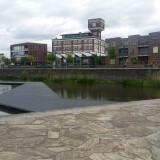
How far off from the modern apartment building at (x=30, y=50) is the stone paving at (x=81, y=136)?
9649 cm

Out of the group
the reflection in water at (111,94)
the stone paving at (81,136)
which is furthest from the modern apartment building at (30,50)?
the stone paving at (81,136)

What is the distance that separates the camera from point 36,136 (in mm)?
5133

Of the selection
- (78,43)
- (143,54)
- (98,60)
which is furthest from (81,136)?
(78,43)

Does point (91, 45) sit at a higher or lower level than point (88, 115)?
higher

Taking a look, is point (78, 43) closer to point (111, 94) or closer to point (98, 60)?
point (98, 60)

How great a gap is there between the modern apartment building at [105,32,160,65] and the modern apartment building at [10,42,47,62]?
37648mm

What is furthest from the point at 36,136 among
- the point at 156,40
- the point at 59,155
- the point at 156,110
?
the point at 156,40

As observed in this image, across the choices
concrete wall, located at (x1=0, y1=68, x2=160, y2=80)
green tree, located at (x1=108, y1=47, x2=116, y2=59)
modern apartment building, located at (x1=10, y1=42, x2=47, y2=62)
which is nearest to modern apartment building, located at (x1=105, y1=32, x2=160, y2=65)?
green tree, located at (x1=108, y1=47, x2=116, y2=59)

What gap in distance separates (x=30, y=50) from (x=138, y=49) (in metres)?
48.4

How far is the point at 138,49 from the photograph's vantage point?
222 feet

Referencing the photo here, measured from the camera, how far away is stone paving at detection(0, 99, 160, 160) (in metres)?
4.14

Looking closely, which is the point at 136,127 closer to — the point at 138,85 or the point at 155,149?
the point at 155,149

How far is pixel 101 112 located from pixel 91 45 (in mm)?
87690

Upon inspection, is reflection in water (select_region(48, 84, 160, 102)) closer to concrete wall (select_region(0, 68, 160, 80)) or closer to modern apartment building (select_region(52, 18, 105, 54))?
concrete wall (select_region(0, 68, 160, 80))
